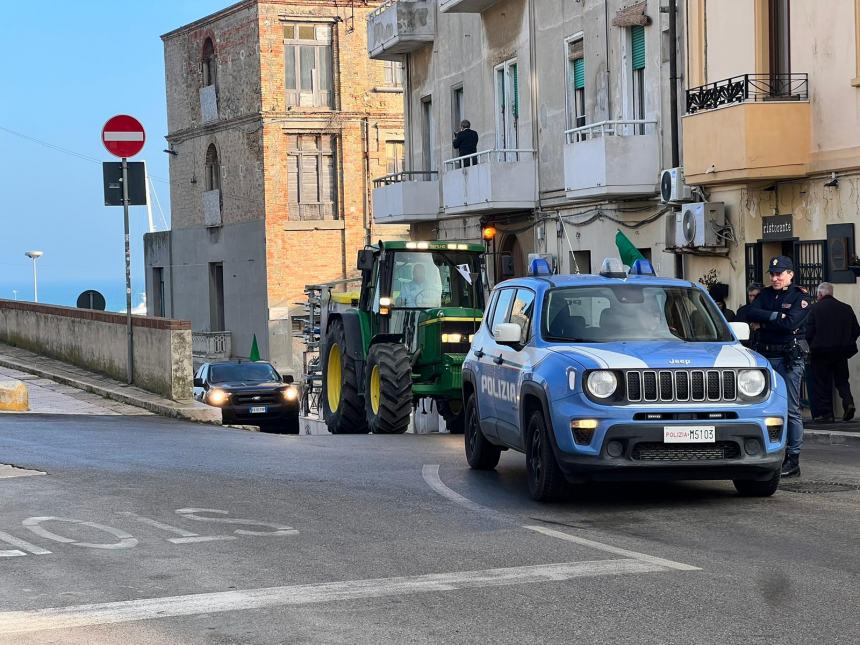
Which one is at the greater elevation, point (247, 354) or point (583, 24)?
point (583, 24)

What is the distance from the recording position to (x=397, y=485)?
13125mm

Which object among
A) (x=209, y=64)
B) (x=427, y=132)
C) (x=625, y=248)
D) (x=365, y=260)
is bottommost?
(x=365, y=260)

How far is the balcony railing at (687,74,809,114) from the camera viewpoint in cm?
2264

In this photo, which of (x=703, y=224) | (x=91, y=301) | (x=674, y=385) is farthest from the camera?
(x=91, y=301)

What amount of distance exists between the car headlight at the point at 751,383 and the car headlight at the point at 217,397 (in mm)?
18593

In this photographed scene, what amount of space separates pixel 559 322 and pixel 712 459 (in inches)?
74.7

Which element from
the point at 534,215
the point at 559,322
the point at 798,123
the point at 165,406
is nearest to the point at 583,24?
the point at 534,215

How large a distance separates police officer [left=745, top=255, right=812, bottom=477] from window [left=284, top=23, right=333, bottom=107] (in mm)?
41803

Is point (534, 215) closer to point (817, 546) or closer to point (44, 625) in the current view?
point (817, 546)

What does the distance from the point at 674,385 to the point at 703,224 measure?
1396 centimetres

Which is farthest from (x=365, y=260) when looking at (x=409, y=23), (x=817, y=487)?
(x=409, y=23)

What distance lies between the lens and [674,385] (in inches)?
448

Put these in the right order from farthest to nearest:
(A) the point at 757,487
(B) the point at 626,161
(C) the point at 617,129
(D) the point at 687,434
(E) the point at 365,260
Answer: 1. (C) the point at 617,129
2. (B) the point at 626,161
3. (E) the point at 365,260
4. (A) the point at 757,487
5. (D) the point at 687,434

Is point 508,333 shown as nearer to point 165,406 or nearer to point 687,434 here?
point 687,434
